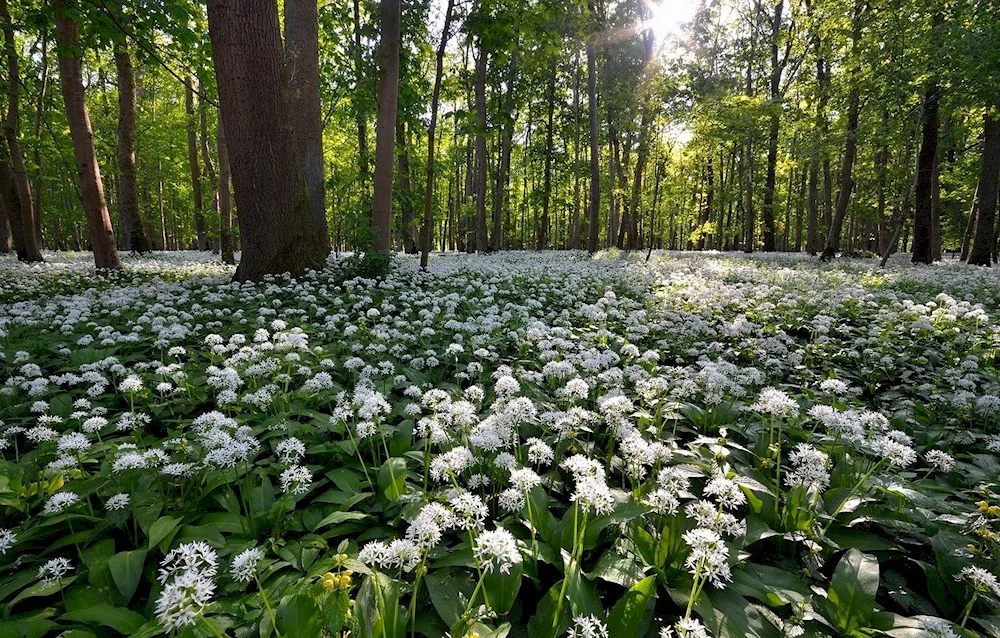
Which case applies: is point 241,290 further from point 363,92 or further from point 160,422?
point 363,92

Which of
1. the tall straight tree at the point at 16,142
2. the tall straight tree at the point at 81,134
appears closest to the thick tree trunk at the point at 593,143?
the tall straight tree at the point at 81,134

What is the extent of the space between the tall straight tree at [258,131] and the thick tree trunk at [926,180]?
16.5m

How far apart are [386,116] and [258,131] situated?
3353mm

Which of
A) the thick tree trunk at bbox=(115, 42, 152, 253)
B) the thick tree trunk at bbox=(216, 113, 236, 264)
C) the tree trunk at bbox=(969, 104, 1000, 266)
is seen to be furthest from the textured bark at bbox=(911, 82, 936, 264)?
the thick tree trunk at bbox=(115, 42, 152, 253)

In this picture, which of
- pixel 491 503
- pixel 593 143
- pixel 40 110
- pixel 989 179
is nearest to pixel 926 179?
pixel 989 179

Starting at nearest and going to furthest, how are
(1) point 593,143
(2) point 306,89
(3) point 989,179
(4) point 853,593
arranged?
1. (4) point 853,593
2. (2) point 306,89
3. (3) point 989,179
4. (1) point 593,143

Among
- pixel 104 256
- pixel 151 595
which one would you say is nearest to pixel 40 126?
pixel 104 256

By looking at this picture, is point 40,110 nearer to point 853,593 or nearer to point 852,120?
point 853,593

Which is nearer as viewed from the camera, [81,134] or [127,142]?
[81,134]

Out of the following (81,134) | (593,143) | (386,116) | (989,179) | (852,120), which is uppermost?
(593,143)

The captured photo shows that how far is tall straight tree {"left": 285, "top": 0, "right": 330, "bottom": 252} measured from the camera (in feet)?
30.8

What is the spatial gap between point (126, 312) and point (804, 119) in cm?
2339

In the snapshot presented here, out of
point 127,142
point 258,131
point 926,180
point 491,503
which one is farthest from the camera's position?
point 127,142

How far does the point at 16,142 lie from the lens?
38.0 feet
